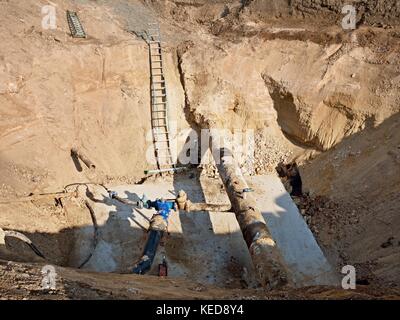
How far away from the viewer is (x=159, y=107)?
53.1 ft

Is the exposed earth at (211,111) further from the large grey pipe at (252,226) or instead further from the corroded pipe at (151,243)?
the large grey pipe at (252,226)

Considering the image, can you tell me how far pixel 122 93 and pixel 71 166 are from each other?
3.13m

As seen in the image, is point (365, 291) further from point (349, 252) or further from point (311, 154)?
point (311, 154)

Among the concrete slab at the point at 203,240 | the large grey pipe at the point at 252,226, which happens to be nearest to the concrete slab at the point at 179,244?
the concrete slab at the point at 203,240

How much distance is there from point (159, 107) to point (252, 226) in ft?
20.5

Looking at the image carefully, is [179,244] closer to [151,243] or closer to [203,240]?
[203,240]

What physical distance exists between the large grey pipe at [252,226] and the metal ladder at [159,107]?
177 cm

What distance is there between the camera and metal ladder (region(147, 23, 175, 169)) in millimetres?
15961

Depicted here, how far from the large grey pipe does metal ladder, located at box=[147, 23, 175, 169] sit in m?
1.77

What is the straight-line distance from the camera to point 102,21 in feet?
54.2

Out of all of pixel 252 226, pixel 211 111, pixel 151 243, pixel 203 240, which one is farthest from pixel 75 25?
pixel 252 226

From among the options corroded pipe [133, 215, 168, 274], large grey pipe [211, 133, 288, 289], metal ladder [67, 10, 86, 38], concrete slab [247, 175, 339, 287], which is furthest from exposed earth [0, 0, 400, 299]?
large grey pipe [211, 133, 288, 289]

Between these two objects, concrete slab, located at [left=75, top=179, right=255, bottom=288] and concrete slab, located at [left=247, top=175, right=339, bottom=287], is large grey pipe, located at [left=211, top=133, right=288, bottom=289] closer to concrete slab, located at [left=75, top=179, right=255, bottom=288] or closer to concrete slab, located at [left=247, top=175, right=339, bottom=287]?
concrete slab, located at [left=75, top=179, right=255, bottom=288]

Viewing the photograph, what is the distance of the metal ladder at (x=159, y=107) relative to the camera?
628 inches
